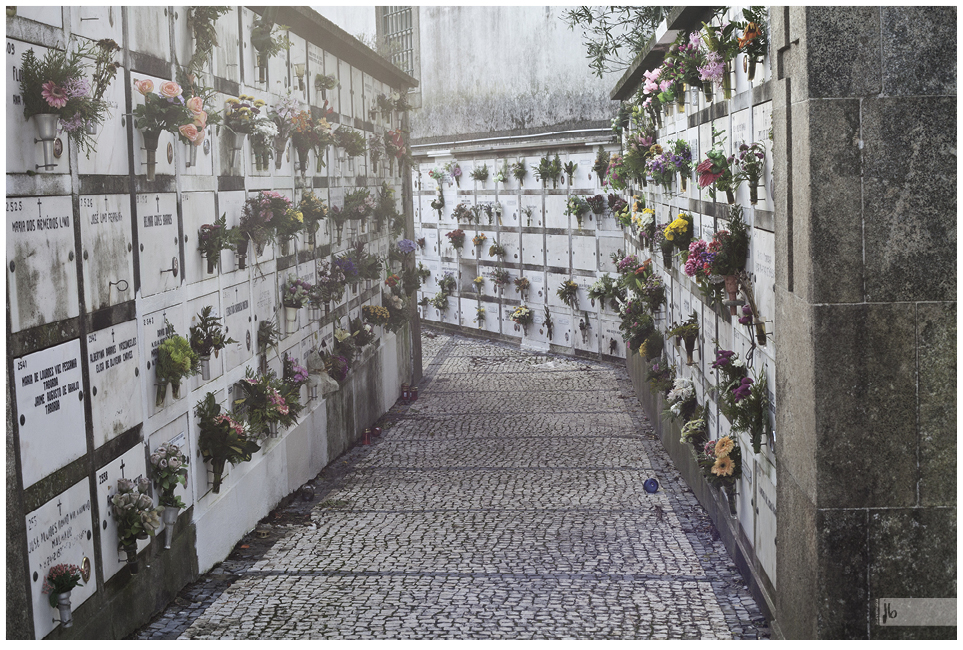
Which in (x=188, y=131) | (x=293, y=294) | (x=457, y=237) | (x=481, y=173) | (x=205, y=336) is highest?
(x=481, y=173)

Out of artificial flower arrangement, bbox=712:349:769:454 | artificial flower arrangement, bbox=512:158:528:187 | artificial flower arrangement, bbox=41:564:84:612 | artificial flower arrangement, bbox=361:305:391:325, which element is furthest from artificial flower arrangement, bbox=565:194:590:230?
artificial flower arrangement, bbox=41:564:84:612

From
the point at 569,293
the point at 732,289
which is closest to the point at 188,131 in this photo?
the point at 732,289

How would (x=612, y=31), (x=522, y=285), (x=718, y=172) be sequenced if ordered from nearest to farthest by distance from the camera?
1. (x=718, y=172)
2. (x=612, y=31)
3. (x=522, y=285)

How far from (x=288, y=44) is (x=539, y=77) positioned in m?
12.4

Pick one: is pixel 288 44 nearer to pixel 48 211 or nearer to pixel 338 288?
pixel 338 288

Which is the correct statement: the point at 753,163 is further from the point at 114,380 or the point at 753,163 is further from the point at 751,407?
the point at 114,380

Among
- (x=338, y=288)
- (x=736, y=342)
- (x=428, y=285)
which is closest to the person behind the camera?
(x=736, y=342)

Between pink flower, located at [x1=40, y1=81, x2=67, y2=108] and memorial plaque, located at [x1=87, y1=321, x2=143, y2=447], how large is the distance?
155 cm

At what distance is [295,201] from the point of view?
444 inches

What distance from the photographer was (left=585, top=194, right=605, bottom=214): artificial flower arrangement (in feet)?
60.6

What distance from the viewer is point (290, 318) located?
427 inches

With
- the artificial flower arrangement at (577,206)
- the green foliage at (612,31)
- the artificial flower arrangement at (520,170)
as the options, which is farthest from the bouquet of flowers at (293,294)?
the artificial flower arrangement at (520,170)

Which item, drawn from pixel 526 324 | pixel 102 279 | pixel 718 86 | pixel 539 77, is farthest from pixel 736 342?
pixel 539 77

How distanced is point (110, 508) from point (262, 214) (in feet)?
11.9
